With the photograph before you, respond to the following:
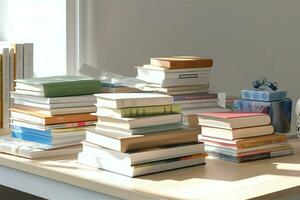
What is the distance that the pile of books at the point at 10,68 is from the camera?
2.24 metres

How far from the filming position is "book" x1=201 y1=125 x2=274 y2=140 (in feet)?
5.62

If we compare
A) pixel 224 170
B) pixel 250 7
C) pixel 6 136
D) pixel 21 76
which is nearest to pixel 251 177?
pixel 224 170

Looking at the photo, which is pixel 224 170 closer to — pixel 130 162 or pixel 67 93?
pixel 130 162

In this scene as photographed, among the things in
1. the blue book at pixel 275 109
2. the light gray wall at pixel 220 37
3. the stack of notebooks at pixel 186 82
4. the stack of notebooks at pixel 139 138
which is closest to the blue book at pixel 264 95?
the blue book at pixel 275 109

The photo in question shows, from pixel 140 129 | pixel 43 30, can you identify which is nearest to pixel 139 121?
pixel 140 129

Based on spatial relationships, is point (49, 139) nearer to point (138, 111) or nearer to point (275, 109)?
point (138, 111)

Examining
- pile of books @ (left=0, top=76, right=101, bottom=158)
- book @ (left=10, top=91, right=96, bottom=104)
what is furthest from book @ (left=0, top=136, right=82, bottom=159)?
book @ (left=10, top=91, right=96, bottom=104)

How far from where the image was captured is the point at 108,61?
2475mm

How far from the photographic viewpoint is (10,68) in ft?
7.38

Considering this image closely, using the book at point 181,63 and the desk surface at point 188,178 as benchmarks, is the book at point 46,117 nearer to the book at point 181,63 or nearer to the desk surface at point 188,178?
the desk surface at point 188,178

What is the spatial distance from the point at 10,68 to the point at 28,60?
71 millimetres

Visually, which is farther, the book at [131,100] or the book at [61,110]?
the book at [61,110]

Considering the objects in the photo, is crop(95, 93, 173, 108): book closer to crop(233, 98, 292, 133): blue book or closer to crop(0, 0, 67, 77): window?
crop(233, 98, 292, 133): blue book

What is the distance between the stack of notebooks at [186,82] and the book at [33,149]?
Result: 12.5 inches
